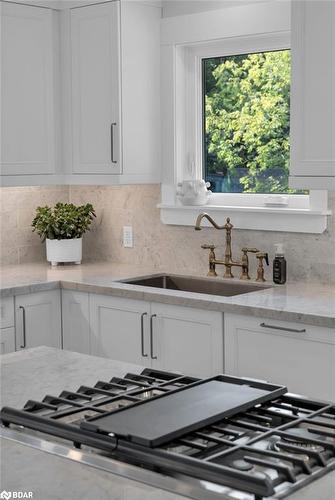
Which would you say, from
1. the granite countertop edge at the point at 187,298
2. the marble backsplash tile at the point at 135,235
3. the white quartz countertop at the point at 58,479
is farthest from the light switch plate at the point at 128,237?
the white quartz countertop at the point at 58,479

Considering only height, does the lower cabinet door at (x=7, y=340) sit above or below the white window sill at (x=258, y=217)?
below

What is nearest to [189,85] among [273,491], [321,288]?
[321,288]

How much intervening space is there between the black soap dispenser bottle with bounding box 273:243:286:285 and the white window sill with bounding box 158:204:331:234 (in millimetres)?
147

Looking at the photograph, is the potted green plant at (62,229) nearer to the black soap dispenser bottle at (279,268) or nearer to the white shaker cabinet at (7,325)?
the white shaker cabinet at (7,325)

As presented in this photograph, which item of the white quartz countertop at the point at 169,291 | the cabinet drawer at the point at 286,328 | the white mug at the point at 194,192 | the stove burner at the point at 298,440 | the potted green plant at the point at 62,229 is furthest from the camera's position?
the potted green plant at the point at 62,229

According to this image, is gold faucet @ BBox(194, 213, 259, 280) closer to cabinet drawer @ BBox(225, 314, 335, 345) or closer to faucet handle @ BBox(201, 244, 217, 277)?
faucet handle @ BBox(201, 244, 217, 277)

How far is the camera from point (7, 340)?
4.05m

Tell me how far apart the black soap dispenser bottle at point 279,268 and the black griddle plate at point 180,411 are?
206 centimetres

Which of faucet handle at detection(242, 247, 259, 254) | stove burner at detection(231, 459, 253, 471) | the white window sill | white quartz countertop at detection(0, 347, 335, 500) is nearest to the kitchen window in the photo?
the white window sill

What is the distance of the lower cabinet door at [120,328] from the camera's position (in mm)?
3900

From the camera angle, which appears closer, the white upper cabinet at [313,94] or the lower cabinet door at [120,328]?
the white upper cabinet at [313,94]

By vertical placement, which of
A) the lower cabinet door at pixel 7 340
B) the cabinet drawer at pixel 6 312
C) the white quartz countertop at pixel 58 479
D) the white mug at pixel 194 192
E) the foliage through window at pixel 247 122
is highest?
the foliage through window at pixel 247 122

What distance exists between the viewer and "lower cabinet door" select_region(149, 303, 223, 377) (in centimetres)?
360

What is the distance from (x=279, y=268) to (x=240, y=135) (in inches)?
→ 30.9
